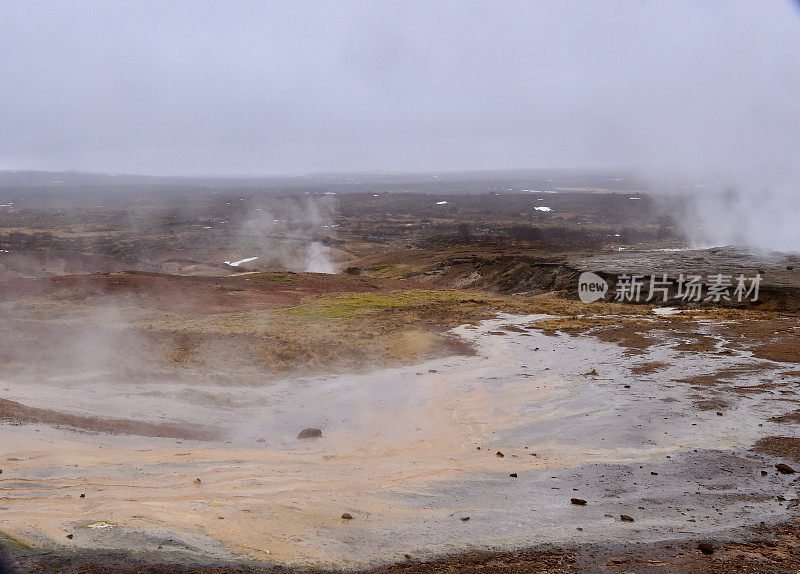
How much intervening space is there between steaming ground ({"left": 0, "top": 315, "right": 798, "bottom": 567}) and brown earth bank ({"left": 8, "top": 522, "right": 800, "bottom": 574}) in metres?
0.27

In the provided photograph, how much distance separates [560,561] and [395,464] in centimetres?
464

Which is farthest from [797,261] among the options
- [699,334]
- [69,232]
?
[69,232]

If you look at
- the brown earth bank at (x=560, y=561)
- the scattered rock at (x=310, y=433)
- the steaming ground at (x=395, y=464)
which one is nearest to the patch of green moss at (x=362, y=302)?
the steaming ground at (x=395, y=464)

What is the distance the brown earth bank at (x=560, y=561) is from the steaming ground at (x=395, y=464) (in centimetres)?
27

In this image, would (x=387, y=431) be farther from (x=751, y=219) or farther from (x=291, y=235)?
(x=291, y=235)

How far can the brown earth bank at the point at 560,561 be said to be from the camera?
8.20 metres

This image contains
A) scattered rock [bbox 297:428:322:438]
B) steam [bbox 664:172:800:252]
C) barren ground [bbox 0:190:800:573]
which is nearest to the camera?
barren ground [bbox 0:190:800:573]

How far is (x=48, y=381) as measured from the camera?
57.7 ft

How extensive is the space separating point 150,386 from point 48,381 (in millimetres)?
2672

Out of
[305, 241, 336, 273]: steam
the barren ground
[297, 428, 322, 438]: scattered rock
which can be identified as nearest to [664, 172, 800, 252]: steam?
the barren ground

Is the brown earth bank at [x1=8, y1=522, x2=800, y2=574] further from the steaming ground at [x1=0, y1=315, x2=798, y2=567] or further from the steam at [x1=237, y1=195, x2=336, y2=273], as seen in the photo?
the steam at [x1=237, y1=195, x2=336, y2=273]

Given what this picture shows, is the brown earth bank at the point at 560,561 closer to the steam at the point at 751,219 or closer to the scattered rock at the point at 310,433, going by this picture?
the scattered rock at the point at 310,433

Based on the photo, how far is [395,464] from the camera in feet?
42.0

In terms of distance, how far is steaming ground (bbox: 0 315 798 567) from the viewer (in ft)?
30.8
